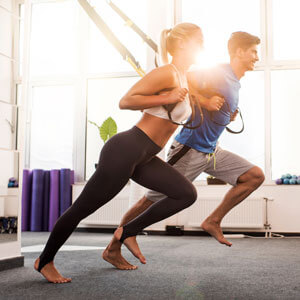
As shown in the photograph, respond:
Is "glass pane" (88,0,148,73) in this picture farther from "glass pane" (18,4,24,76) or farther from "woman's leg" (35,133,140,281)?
"woman's leg" (35,133,140,281)

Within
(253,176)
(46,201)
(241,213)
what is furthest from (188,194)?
(46,201)

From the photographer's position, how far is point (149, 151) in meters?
2.23

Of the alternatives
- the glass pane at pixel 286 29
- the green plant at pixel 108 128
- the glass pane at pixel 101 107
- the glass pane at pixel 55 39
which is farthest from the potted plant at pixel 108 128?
the glass pane at pixel 286 29

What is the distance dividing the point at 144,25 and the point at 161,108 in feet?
15.4

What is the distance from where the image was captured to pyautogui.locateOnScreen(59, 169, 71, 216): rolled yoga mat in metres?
6.44

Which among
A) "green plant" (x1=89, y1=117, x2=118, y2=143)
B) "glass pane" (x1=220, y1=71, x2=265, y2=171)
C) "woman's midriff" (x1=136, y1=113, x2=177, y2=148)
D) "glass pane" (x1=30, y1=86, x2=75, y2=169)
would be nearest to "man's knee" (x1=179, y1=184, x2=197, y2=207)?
"woman's midriff" (x1=136, y1=113, x2=177, y2=148)

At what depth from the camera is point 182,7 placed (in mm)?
6574

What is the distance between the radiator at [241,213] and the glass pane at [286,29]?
77.3 inches

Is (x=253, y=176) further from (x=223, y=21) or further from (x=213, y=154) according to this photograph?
(x=223, y=21)

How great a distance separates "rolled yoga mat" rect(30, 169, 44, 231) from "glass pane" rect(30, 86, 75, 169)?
49cm

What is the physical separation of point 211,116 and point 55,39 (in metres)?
4.98

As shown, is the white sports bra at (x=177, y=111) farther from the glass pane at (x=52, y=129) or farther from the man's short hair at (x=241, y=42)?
the glass pane at (x=52, y=129)

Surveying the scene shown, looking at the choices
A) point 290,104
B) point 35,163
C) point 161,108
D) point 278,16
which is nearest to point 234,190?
point 161,108

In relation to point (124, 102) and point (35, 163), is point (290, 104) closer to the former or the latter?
point (35, 163)
